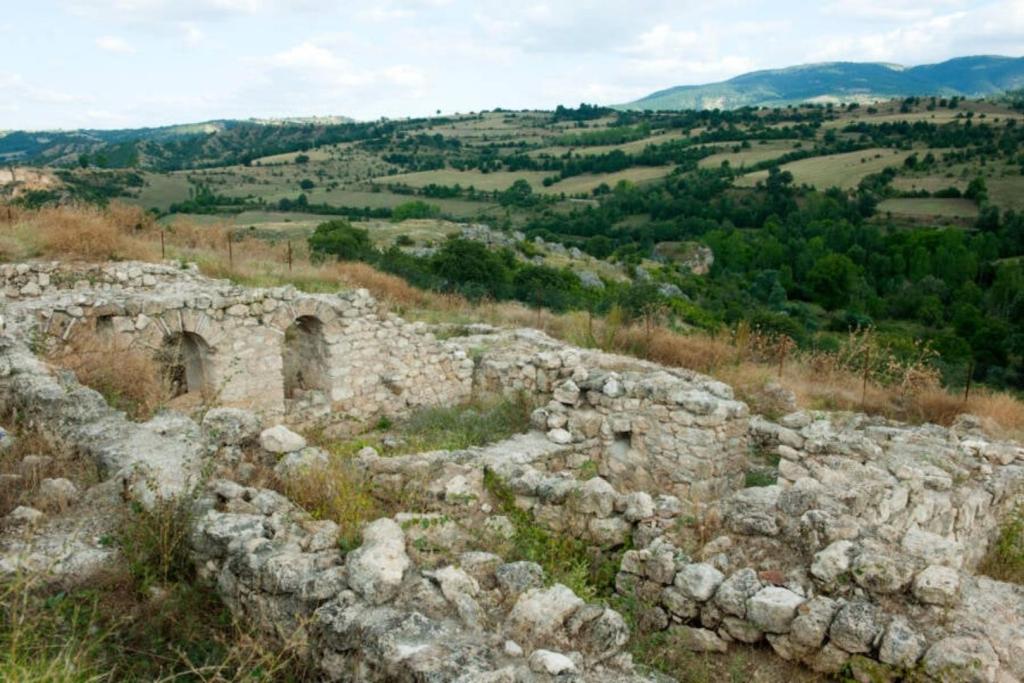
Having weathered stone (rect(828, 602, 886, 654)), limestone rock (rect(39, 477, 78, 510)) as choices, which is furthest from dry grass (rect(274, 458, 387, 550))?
weathered stone (rect(828, 602, 886, 654))

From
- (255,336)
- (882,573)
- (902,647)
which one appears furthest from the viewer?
(255,336)

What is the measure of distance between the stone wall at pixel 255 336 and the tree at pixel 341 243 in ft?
27.5

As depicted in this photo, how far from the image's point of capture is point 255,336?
9.81 metres

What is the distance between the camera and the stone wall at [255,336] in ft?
29.3

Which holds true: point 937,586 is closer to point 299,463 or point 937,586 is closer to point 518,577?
point 518,577

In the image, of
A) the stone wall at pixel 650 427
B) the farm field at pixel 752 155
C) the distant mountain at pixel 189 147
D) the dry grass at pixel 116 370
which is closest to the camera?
the dry grass at pixel 116 370

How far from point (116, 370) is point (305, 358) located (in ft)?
12.3


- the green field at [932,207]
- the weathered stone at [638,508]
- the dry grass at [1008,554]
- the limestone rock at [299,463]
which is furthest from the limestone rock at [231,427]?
the green field at [932,207]

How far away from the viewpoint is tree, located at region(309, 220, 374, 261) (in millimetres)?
22897

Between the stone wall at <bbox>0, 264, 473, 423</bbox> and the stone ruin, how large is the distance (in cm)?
7

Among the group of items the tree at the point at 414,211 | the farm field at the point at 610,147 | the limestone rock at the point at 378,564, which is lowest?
the tree at the point at 414,211

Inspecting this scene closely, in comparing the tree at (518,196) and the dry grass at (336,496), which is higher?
the dry grass at (336,496)

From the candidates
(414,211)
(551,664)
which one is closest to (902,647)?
(551,664)

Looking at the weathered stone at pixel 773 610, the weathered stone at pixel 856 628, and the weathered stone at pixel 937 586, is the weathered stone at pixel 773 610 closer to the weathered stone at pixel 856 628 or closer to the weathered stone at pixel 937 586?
the weathered stone at pixel 856 628
